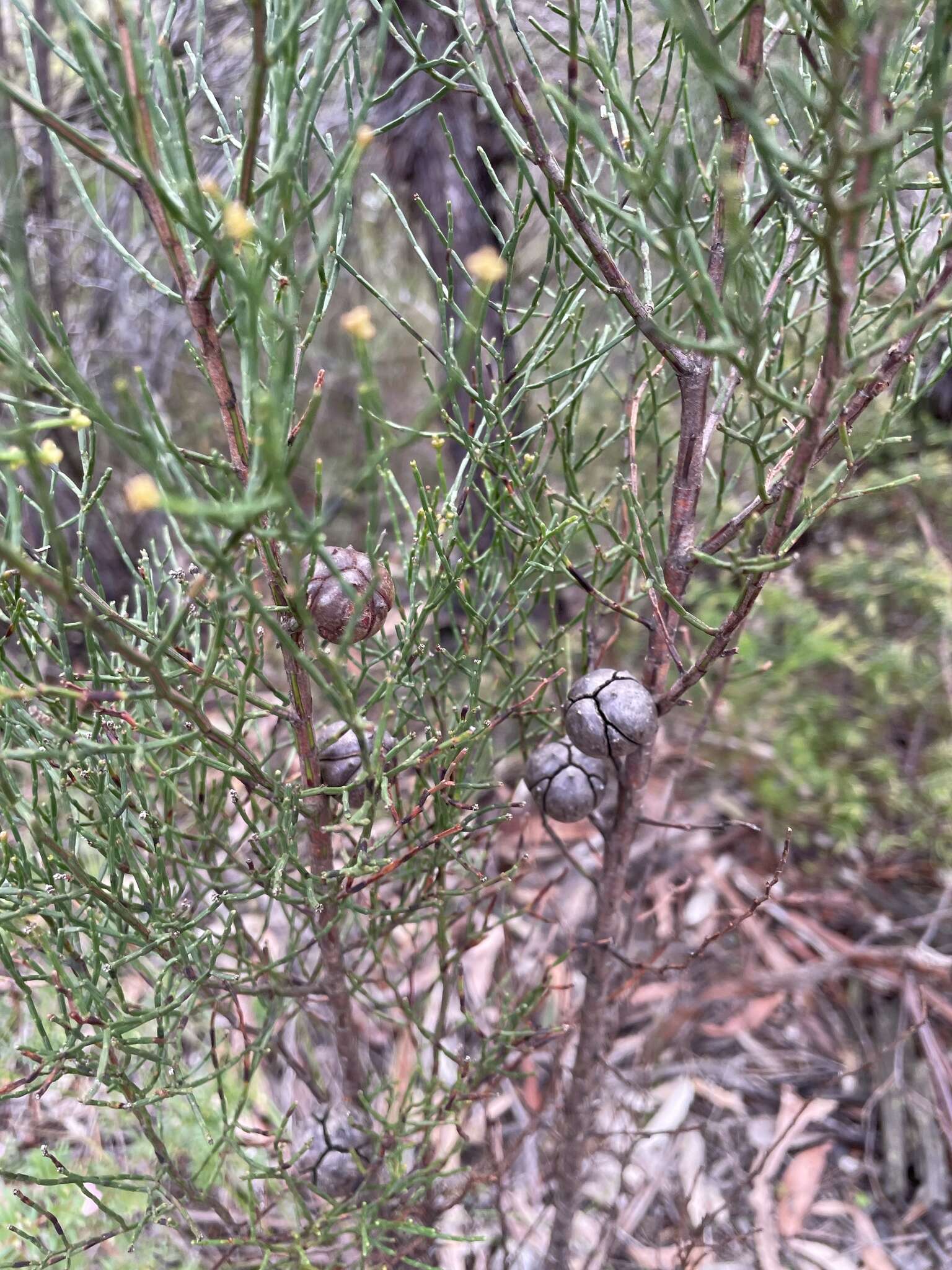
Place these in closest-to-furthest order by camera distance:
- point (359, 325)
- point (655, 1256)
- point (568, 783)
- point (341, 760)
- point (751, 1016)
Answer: point (359, 325), point (341, 760), point (568, 783), point (655, 1256), point (751, 1016)

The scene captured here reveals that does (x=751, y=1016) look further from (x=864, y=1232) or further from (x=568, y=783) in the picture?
(x=568, y=783)

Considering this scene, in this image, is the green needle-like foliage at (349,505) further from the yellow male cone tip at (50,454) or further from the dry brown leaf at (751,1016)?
the dry brown leaf at (751,1016)

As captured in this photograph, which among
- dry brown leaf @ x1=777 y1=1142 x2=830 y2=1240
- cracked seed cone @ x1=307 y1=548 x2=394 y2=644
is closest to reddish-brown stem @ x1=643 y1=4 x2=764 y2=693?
cracked seed cone @ x1=307 y1=548 x2=394 y2=644

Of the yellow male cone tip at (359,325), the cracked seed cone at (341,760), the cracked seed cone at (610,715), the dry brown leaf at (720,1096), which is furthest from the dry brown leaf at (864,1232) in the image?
the yellow male cone tip at (359,325)

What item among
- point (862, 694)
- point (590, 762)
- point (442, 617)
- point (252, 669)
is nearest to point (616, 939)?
point (590, 762)

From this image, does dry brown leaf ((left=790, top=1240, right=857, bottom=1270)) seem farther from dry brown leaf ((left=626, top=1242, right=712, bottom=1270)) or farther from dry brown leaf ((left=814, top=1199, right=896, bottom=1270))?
dry brown leaf ((left=626, top=1242, right=712, bottom=1270))

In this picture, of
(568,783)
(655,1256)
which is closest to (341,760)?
(568,783)

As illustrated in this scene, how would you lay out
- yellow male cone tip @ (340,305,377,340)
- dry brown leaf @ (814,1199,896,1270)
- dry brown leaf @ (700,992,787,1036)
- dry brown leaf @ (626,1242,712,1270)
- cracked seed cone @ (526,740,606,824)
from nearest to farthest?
yellow male cone tip @ (340,305,377,340)
cracked seed cone @ (526,740,606,824)
dry brown leaf @ (626,1242,712,1270)
dry brown leaf @ (814,1199,896,1270)
dry brown leaf @ (700,992,787,1036)
